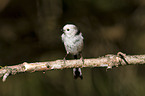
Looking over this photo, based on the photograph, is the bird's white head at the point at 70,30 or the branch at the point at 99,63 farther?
the bird's white head at the point at 70,30

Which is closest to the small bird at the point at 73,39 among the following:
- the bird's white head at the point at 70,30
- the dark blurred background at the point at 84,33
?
the bird's white head at the point at 70,30

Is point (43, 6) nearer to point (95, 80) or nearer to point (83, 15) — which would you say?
point (83, 15)

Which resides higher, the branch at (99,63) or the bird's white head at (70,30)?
the bird's white head at (70,30)

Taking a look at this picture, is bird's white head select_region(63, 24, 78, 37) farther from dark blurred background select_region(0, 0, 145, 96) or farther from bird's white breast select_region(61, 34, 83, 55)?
dark blurred background select_region(0, 0, 145, 96)

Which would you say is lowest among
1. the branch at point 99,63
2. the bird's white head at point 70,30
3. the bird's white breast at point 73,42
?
the branch at point 99,63

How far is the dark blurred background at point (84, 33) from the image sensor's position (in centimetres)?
302

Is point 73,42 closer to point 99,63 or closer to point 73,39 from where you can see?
point 73,39

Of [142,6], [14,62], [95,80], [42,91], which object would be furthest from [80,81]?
[142,6]

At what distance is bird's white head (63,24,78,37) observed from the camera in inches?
106

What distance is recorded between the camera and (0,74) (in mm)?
2037

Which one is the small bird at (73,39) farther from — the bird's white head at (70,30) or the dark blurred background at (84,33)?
the dark blurred background at (84,33)

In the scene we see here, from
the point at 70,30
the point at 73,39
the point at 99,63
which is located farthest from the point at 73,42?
the point at 99,63

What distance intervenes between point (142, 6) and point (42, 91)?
6.86 ft

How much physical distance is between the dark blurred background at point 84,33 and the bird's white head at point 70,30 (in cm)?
64
